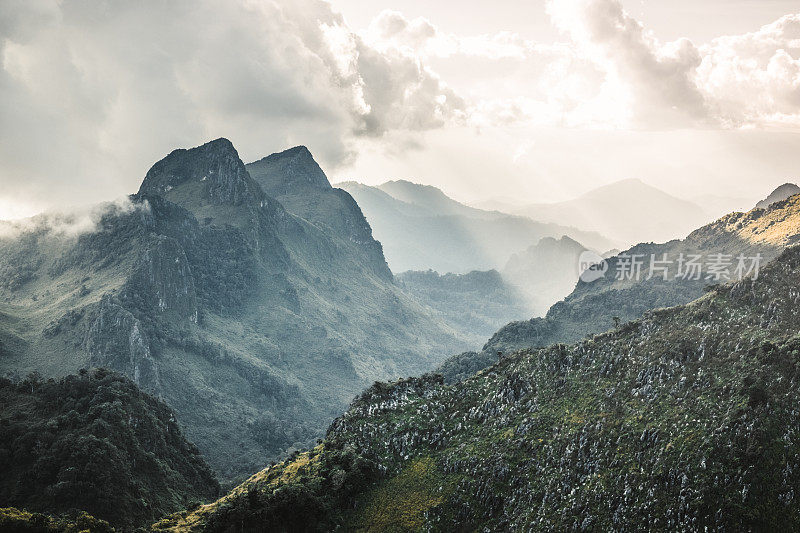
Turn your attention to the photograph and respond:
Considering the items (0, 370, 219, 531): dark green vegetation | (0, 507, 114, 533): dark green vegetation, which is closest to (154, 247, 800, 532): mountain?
(0, 507, 114, 533): dark green vegetation

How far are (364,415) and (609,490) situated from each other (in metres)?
64.8

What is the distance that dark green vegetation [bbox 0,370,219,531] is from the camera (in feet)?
417

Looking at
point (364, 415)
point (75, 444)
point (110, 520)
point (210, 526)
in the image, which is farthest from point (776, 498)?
point (75, 444)

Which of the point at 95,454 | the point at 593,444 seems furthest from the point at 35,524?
the point at 593,444

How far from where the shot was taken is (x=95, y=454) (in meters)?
136

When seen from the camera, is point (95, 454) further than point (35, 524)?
Yes

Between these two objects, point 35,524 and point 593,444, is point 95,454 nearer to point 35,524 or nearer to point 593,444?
point 35,524

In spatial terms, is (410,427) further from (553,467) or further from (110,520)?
(110,520)

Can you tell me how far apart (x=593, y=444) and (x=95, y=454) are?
12415 cm

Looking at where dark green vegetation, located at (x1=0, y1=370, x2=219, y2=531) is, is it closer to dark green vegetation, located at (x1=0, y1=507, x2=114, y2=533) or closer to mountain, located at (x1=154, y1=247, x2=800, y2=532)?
dark green vegetation, located at (x1=0, y1=507, x2=114, y2=533)

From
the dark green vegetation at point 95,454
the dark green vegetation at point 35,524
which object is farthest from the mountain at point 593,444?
the dark green vegetation at point 95,454

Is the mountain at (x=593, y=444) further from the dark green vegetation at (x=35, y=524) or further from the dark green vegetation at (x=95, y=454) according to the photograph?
the dark green vegetation at (x=95, y=454)

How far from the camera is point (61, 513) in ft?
399

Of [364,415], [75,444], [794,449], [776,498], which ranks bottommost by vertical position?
[776,498]
